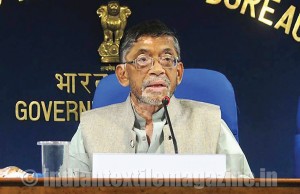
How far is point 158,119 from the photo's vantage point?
2434mm

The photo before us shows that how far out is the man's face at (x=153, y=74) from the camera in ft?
7.84

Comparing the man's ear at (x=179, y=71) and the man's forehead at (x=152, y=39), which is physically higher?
the man's forehead at (x=152, y=39)

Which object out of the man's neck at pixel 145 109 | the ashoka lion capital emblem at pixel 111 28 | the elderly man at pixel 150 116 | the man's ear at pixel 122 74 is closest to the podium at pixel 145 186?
the elderly man at pixel 150 116

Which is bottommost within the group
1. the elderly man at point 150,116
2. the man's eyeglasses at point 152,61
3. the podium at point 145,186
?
the podium at point 145,186

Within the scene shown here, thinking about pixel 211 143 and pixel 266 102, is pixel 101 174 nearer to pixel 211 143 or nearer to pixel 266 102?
pixel 211 143

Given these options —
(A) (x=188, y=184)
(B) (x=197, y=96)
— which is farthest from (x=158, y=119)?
(A) (x=188, y=184)

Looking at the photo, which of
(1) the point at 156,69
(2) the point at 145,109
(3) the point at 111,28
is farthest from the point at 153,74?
(3) the point at 111,28

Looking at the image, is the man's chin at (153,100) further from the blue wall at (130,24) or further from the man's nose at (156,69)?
the blue wall at (130,24)

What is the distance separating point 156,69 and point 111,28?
6.94ft

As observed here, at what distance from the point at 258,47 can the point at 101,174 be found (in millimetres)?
3025

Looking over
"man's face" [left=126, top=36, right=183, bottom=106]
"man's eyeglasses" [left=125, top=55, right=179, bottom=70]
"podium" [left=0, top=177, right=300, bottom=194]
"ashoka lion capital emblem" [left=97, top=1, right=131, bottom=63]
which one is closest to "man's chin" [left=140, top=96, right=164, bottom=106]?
"man's face" [left=126, top=36, right=183, bottom=106]

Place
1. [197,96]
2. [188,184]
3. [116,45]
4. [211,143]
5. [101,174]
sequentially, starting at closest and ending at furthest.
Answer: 1. [188,184]
2. [101,174]
3. [211,143]
4. [197,96]
5. [116,45]

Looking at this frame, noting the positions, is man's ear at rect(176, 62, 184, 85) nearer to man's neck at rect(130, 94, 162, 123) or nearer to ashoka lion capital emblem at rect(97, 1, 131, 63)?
man's neck at rect(130, 94, 162, 123)

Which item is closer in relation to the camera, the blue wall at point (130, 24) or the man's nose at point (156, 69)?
the man's nose at point (156, 69)
